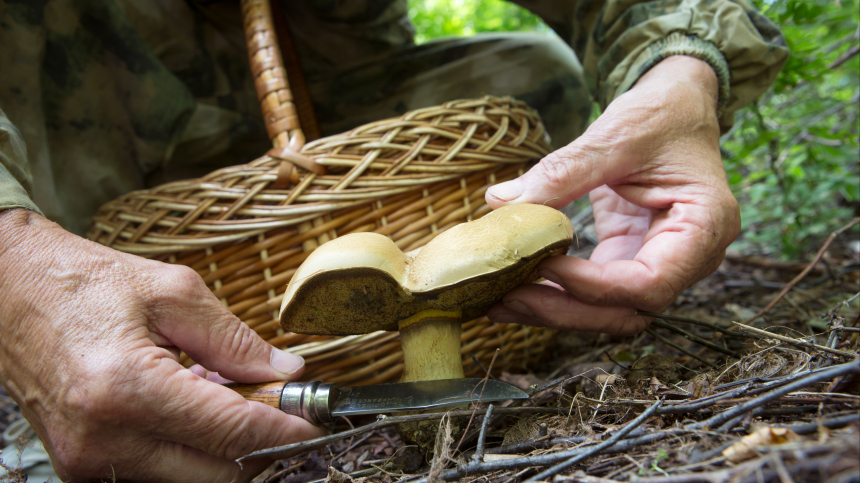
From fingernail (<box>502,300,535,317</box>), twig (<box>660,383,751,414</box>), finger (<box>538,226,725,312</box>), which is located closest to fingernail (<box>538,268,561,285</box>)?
finger (<box>538,226,725,312</box>)

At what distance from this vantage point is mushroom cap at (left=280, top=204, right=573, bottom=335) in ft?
2.63

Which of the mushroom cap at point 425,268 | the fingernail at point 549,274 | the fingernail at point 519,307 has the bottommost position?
the fingernail at point 519,307

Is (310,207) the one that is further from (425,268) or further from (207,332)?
(425,268)

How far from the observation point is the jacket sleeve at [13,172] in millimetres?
1052

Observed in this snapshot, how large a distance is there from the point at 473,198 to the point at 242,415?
2.95ft

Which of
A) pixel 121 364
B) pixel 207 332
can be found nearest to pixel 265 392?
pixel 207 332

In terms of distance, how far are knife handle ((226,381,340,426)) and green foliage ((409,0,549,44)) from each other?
5.53 m

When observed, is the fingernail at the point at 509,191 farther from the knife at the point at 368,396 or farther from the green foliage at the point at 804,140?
the green foliage at the point at 804,140

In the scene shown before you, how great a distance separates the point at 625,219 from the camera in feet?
4.81

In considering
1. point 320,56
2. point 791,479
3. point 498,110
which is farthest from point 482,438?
point 320,56

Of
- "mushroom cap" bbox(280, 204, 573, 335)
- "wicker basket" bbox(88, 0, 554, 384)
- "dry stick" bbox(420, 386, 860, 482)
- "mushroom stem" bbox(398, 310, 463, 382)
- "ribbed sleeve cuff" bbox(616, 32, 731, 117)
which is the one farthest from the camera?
"ribbed sleeve cuff" bbox(616, 32, 731, 117)

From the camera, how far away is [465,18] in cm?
646

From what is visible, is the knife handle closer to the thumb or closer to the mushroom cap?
the mushroom cap

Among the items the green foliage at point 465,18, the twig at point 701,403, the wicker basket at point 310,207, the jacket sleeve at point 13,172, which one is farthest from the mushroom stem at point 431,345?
the green foliage at point 465,18
